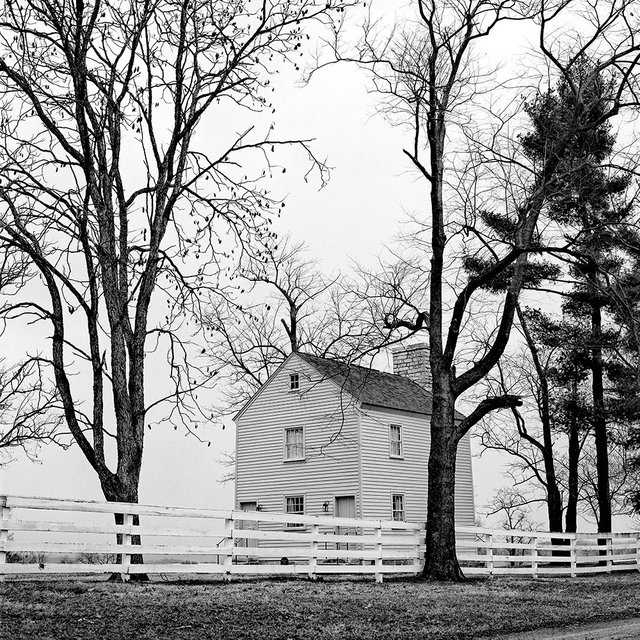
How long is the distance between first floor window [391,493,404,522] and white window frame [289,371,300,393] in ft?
18.4

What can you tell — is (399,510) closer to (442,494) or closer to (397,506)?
(397,506)

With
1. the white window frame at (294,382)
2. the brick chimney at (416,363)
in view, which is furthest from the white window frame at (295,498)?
the brick chimney at (416,363)

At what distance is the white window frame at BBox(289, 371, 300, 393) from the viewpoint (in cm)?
3294

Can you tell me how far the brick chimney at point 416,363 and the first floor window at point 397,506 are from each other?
23.0 ft

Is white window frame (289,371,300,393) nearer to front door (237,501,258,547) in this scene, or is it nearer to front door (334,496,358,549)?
front door (334,496,358,549)

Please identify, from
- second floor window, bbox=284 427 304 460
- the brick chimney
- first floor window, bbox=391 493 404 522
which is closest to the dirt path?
first floor window, bbox=391 493 404 522

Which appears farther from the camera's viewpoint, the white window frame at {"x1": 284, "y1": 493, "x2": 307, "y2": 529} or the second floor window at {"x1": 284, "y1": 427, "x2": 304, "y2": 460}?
the second floor window at {"x1": 284, "y1": 427, "x2": 304, "y2": 460}

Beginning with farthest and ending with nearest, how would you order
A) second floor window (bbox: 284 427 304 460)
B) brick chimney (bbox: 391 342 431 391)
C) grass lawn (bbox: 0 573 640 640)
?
1. brick chimney (bbox: 391 342 431 391)
2. second floor window (bbox: 284 427 304 460)
3. grass lawn (bbox: 0 573 640 640)

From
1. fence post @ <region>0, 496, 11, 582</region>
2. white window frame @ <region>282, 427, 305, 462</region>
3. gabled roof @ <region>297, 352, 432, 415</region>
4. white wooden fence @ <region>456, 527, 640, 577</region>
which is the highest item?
gabled roof @ <region>297, 352, 432, 415</region>

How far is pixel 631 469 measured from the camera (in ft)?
93.6

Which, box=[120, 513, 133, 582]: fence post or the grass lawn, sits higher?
box=[120, 513, 133, 582]: fence post

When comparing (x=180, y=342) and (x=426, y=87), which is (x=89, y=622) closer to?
(x=180, y=342)

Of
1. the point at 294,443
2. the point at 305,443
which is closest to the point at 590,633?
the point at 305,443

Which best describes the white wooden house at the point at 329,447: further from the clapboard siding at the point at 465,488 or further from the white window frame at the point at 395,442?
the clapboard siding at the point at 465,488
